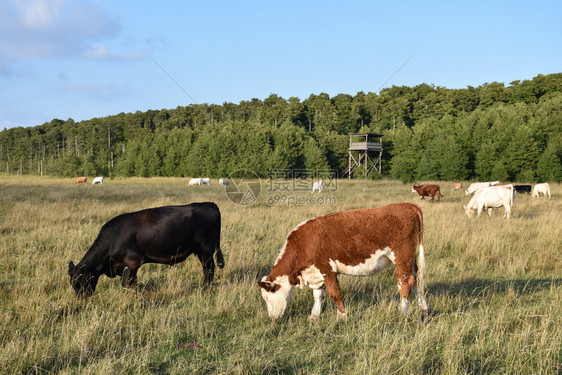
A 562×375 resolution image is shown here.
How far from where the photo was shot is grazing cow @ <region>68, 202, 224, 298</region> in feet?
18.5

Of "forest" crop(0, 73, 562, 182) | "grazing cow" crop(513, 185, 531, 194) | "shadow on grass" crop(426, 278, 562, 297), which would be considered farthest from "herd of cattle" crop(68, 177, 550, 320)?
"forest" crop(0, 73, 562, 182)

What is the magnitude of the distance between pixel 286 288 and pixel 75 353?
8.81ft

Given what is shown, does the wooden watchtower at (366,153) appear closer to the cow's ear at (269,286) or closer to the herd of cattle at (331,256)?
the herd of cattle at (331,256)

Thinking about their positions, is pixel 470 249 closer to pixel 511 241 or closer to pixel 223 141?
pixel 511 241

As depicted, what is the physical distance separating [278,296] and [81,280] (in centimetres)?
326

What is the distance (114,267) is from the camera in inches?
229

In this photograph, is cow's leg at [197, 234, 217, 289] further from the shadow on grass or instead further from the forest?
the forest

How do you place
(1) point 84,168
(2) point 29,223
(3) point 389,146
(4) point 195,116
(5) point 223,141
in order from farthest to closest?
1. (4) point 195,116
2. (1) point 84,168
3. (5) point 223,141
4. (3) point 389,146
5. (2) point 29,223

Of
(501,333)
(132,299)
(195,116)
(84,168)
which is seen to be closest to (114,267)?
(132,299)

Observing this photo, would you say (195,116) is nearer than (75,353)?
No

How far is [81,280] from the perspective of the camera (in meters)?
5.50

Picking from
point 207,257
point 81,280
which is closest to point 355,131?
point 207,257

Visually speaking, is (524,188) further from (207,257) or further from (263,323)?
(263,323)

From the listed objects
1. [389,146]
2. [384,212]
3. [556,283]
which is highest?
[389,146]
